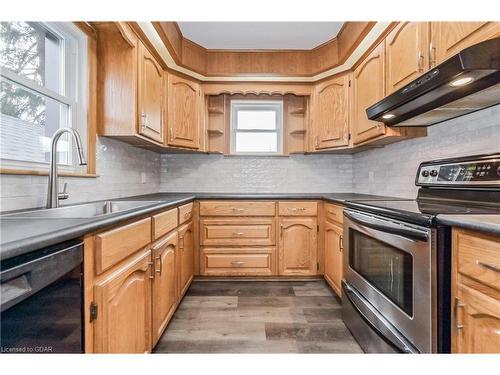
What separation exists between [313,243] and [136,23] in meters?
2.35

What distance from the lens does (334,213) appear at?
2324 mm

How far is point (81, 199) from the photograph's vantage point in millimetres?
1686

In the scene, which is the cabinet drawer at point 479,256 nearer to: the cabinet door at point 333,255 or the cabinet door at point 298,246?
the cabinet door at point 333,255

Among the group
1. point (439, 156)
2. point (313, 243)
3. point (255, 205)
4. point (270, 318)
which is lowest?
point (270, 318)

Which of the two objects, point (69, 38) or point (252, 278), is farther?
point (252, 278)

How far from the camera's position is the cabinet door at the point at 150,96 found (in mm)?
1964

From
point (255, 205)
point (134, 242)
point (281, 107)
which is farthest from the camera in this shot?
point (281, 107)

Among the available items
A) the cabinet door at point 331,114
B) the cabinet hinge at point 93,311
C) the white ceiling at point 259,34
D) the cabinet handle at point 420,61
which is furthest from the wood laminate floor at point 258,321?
the white ceiling at point 259,34

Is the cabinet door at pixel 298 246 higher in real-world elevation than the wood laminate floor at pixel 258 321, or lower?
higher

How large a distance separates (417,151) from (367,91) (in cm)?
63

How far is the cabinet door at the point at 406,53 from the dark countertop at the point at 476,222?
966mm

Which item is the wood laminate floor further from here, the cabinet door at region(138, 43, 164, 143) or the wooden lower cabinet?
the cabinet door at region(138, 43, 164, 143)

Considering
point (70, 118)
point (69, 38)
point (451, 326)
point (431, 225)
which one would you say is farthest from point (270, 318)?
point (69, 38)
